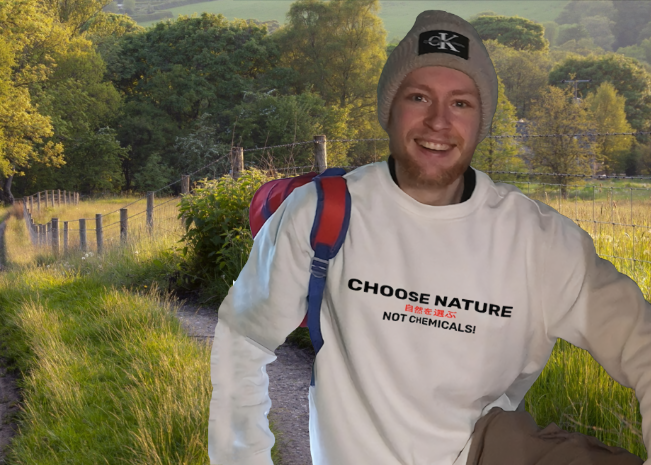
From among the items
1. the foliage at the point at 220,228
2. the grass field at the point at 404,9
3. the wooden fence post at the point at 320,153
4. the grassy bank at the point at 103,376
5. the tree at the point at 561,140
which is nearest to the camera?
the grassy bank at the point at 103,376

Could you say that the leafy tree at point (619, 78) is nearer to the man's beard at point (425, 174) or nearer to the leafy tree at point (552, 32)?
the leafy tree at point (552, 32)

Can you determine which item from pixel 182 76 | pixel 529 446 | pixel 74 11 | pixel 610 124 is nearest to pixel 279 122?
pixel 182 76

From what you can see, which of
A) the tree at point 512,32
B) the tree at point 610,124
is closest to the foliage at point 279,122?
the tree at point 610,124

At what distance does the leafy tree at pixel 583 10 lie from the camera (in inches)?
2931

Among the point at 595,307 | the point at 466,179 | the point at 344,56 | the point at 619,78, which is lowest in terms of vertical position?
the point at 595,307

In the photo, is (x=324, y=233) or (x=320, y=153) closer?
(x=324, y=233)

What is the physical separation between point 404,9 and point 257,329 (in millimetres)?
85999

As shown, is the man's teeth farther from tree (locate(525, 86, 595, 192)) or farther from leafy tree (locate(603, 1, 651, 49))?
leafy tree (locate(603, 1, 651, 49))

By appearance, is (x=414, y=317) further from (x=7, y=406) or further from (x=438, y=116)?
(x=7, y=406)

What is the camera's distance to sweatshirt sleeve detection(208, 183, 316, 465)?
4.36 feet

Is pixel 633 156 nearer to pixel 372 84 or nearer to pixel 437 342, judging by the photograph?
pixel 372 84

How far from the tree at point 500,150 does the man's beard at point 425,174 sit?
27.7 metres

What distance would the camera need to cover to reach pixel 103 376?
12.8 ft

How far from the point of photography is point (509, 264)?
1.34m
